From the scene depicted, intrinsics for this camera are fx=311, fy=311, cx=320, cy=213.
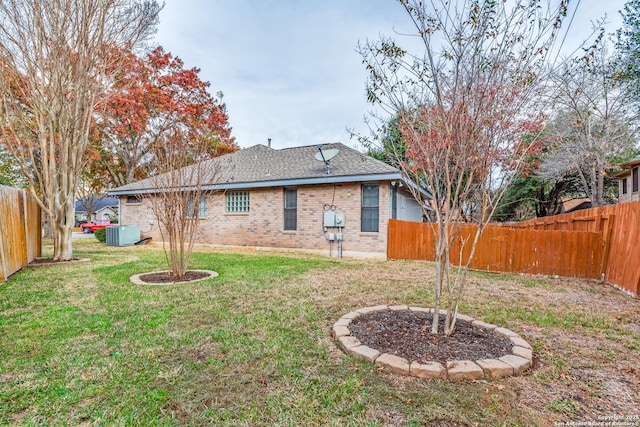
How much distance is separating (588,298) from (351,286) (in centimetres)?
403

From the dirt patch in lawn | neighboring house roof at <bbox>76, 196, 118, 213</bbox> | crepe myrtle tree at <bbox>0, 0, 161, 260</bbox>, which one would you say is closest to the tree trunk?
crepe myrtle tree at <bbox>0, 0, 161, 260</bbox>

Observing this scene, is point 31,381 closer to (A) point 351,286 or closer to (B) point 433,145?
(B) point 433,145

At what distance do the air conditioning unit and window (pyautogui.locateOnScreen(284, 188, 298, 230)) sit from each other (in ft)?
24.2

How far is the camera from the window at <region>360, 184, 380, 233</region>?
32.7ft

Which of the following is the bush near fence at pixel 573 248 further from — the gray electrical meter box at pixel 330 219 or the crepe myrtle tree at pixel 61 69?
the crepe myrtle tree at pixel 61 69

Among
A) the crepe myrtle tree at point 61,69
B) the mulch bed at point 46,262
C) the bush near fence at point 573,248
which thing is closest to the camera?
the bush near fence at point 573,248

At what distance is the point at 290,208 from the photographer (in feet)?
37.5

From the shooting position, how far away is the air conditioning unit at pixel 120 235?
13211mm

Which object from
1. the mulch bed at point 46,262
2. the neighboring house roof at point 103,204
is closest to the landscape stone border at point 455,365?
the mulch bed at point 46,262

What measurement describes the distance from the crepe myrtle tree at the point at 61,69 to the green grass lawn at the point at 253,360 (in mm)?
3794

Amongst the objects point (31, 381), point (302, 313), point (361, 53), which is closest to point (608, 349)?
point (302, 313)

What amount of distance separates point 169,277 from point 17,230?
3.82 meters

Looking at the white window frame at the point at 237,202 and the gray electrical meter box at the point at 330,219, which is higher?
the white window frame at the point at 237,202

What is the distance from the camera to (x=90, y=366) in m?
2.54
